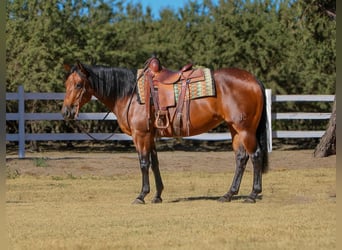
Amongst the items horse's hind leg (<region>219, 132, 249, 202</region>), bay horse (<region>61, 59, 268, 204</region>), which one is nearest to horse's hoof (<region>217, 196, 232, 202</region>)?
bay horse (<region>61, 59, 268, 204</region>)

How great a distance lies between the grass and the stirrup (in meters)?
1.08

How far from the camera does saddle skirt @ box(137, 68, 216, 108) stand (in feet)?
30.5

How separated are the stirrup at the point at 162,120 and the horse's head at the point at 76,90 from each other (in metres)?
1.10

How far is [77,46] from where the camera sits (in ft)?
67.8

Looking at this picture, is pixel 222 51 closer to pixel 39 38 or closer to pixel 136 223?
pixel 39 38

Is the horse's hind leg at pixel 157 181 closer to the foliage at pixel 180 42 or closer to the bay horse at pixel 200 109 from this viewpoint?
the bay horse at pixel 200 109

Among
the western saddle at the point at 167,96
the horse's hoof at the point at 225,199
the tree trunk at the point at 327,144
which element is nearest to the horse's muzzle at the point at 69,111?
the western saddle at the point at 167,96

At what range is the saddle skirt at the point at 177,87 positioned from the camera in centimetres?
929

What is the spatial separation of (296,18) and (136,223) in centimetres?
1248

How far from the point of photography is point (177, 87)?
30.8 feet

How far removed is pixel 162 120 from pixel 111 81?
0.95 m

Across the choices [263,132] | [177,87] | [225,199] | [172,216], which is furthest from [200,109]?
[172,216]

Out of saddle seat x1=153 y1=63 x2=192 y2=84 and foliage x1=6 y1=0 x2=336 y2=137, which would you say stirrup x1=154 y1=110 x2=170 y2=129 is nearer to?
saddle seat x1=153 y1=63 x2=192 y2=84

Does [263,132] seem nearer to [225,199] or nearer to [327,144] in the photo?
[225,199]
